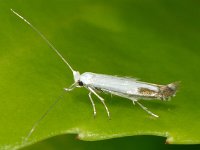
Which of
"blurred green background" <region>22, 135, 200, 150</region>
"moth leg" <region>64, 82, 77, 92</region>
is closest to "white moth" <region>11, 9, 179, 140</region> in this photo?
"moth leg" <region>64, 82, 77, 92</region>

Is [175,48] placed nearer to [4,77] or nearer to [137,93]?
[137,93]

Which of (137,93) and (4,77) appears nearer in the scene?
(4,77)

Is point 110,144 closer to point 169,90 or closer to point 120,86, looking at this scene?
point 120,86

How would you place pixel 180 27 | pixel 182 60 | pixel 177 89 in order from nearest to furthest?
pixel 177 89 → pixel 182 60 → pixel 180 27

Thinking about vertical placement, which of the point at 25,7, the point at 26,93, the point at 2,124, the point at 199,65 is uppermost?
the point at 25,7

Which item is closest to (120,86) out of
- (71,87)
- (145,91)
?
(145,91)

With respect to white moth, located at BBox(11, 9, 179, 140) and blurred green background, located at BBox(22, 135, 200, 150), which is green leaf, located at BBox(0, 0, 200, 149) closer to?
white moth, located at BBox(11, 9, 179, 140)

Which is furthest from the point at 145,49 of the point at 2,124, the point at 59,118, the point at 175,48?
the point at 2,124
